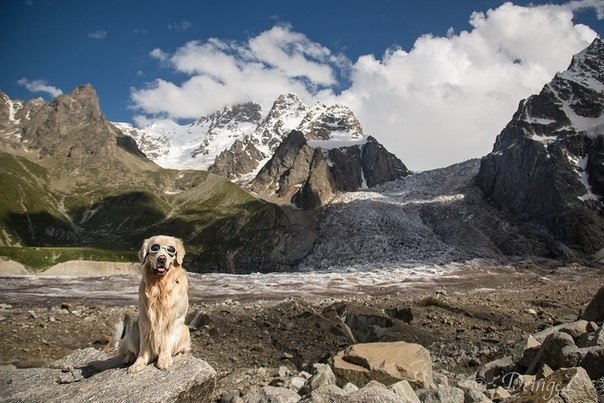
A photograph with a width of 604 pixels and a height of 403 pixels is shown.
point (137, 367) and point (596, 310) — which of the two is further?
point (596, 310)

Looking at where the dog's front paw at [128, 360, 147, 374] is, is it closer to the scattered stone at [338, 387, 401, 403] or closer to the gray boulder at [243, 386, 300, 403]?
the scattered stone at [338, 387, 401, 403]

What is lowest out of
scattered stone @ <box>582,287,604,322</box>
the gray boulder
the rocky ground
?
the rocky ground

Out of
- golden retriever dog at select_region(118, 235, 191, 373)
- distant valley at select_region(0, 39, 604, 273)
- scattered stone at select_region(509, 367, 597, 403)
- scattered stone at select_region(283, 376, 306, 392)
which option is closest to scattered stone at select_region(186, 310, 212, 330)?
scattered stone at select_region(283, 376, 306, 392)

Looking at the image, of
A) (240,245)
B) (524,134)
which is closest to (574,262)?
(524,134)

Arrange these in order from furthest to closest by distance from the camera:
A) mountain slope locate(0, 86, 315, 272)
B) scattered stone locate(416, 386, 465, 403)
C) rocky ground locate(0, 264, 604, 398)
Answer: mountain slope locate(0, 86, 315, 272), rocky ground locate(0, 264, 604, 398), scattered stone locate(416, 386, 465, 403)

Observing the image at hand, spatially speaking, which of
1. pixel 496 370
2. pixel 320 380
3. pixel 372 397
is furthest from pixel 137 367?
pixel 496 370

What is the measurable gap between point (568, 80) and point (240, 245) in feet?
499

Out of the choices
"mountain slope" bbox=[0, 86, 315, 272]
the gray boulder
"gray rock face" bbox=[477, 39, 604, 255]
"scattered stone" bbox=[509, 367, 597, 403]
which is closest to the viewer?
"scattered stone" bbox=[509, 367, 597, 403]

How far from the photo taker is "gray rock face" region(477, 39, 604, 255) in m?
122

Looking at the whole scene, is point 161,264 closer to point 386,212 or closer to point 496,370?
point 496,370

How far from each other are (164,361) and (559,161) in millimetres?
154634

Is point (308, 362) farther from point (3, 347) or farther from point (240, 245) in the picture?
point (240, 245)

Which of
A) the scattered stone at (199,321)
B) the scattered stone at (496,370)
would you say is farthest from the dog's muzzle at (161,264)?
the scattered stone at (199,321)

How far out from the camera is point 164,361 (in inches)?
269
